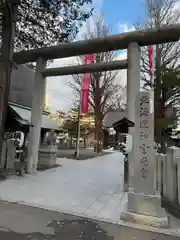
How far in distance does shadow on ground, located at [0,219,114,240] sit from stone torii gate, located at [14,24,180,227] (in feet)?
2.90

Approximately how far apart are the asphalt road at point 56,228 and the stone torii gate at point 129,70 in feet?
1.92

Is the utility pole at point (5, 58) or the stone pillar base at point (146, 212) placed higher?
the utility pole at point (5, 58)

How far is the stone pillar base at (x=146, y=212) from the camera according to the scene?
17.1 ft

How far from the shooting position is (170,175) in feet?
21.1

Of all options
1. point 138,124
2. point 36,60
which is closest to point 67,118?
point 36,60

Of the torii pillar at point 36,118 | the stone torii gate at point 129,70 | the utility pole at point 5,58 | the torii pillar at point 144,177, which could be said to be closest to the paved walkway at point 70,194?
the torii pillar at point 144,177

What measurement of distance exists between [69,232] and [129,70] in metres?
6.68

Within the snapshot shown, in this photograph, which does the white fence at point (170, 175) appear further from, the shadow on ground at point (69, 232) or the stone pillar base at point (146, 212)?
the shadow on ground at point (69, 232)

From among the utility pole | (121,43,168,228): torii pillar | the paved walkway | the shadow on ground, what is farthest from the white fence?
the utility pole

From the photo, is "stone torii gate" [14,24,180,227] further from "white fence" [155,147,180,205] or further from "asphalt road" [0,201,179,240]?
"white fence" [155,147,180,205]

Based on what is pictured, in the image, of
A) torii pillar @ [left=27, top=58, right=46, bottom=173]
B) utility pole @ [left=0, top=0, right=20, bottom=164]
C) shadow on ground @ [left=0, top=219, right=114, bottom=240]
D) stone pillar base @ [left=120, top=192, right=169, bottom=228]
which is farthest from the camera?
torii pillar @ [left=27, top=58, right=46, bottom=173]

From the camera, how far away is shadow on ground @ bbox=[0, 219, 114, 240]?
4359 mm

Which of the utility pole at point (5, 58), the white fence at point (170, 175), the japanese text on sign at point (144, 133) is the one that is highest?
the utility pole at point (5, 58)

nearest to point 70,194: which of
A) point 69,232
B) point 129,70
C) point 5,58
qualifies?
point 69,232
